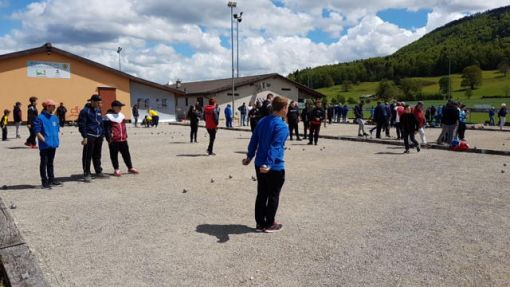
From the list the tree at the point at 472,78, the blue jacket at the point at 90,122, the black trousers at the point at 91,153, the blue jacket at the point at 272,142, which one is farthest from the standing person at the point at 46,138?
the tree at the point at 472,78

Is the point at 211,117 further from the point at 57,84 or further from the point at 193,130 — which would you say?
the point at 57,84

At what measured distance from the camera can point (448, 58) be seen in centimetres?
11519

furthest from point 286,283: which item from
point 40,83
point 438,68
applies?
point 438,68

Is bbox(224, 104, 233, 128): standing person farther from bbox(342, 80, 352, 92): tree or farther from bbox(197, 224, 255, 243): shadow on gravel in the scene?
bbox(342, 80, 352, 92): tree

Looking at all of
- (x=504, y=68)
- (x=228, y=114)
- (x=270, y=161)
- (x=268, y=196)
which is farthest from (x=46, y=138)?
(x=504, y=68)

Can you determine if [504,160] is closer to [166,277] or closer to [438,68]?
[166,277]

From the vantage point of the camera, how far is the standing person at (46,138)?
867cm

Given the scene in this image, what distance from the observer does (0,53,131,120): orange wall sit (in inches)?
1333

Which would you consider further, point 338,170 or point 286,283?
point 338,170

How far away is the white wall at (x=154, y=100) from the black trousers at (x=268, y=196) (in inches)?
1433

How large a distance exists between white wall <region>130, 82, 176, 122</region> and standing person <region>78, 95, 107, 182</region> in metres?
31.4

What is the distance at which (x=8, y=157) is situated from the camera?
1403 centimetres

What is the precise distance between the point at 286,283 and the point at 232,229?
6.07ft

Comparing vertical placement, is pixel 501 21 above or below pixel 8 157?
above
